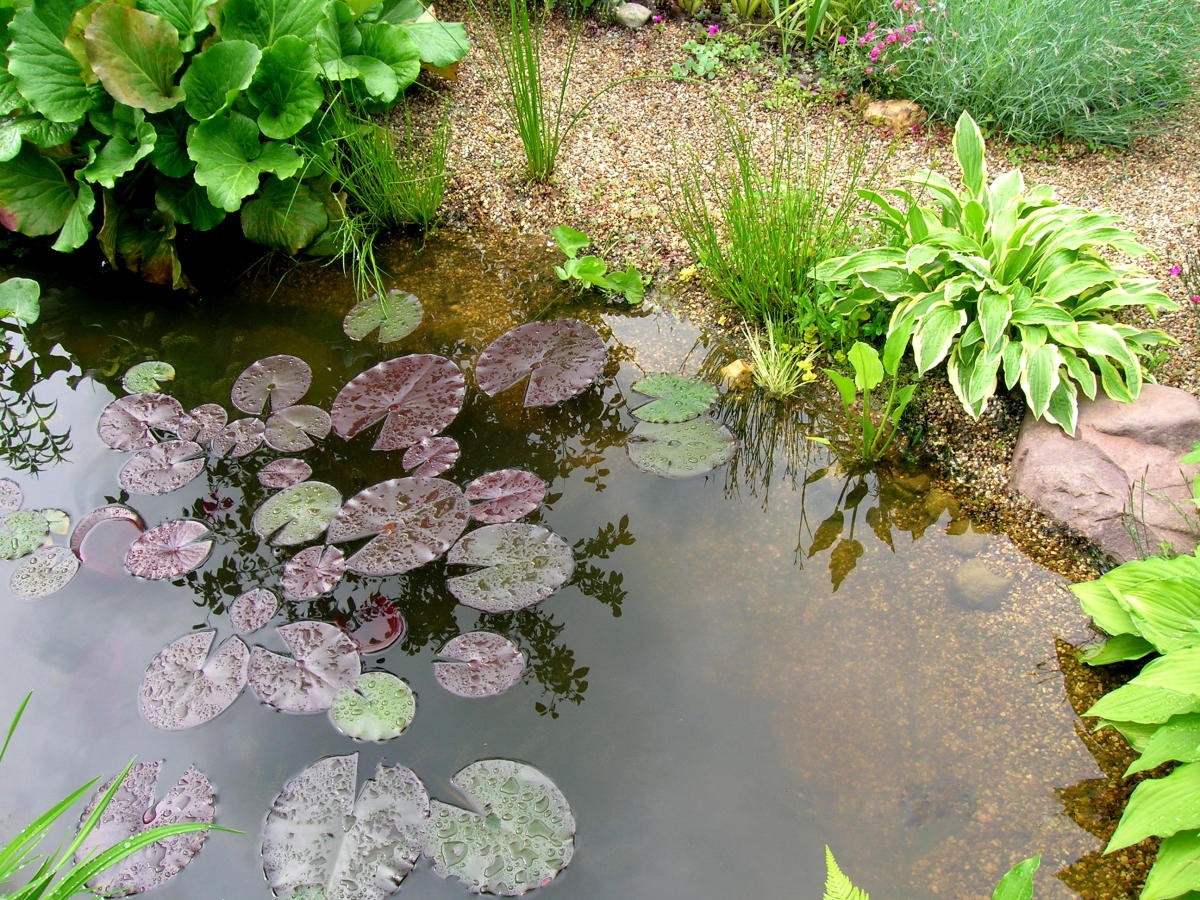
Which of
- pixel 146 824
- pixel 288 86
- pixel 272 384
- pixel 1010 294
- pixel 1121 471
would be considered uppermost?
pixel 288 86

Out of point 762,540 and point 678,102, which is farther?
point 678,102

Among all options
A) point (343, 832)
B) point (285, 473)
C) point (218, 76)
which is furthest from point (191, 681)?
point (218, 76)

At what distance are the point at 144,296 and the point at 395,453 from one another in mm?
1475

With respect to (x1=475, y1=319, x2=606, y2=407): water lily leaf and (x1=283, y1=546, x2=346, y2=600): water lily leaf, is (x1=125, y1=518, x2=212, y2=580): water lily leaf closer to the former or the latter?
(x1=283, y1=546, x2=346, y2=600): water lily leaf

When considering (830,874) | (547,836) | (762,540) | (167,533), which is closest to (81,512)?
(167,533)

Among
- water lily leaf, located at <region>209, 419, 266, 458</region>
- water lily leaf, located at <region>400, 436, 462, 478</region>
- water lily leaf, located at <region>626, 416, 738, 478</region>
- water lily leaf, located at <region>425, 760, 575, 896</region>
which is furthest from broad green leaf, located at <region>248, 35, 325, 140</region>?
water lily leaf, located at <region>425, 760, 575, 896</region>

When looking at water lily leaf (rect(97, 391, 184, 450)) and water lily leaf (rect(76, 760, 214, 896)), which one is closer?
water lily leaf (rect(76, 760, 214, 896))

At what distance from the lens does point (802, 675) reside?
A: 2260 millimetres

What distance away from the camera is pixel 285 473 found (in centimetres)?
275

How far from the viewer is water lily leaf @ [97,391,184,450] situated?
2.89 meters

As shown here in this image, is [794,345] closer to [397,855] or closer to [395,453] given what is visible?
[395,453]

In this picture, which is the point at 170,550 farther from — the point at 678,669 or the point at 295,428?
the point at 678,669

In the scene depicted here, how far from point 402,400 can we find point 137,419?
922 millimetres

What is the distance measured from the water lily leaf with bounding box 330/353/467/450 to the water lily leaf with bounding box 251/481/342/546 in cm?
25
